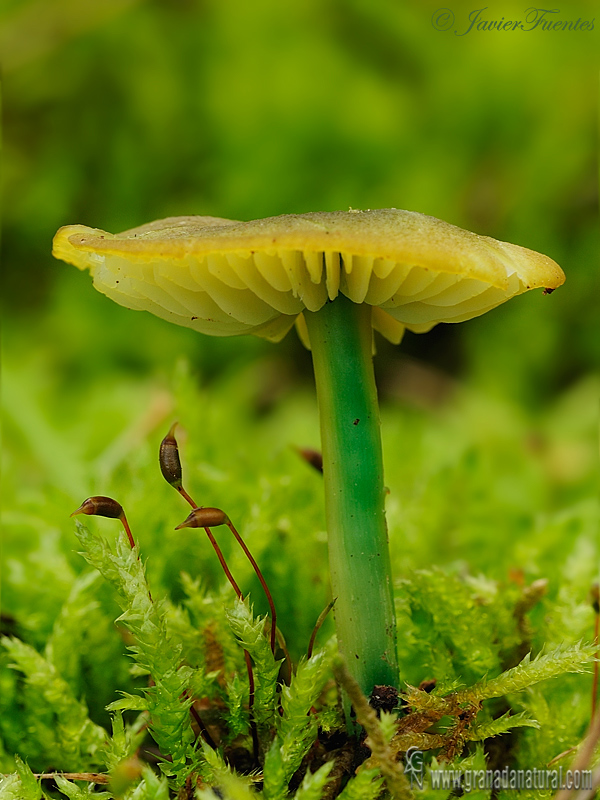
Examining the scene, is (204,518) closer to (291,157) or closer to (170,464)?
(170,464)

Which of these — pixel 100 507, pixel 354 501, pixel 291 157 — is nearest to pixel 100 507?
pixel 100 507

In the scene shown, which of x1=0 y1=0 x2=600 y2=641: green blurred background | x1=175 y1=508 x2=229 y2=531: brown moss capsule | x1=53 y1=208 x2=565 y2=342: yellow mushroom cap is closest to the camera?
x1=53 y1=208 x2=565 y2=342: yellow mushroom cap

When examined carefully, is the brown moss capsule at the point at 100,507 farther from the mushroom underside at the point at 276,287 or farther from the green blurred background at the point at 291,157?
the green blurred background at the point at 291,157

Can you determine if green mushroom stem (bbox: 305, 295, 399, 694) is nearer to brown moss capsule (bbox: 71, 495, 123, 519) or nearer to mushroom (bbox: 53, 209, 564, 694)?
mushroom (bbox: 53, 209, 564, 694)

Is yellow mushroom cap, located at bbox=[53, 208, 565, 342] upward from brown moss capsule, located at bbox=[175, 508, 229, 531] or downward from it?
upward

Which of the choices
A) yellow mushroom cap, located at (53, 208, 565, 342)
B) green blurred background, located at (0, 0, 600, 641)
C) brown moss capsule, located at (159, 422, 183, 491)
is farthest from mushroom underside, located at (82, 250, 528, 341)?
green blurred background, located at (0, 0, 600, 641)

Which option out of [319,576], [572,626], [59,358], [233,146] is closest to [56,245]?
[319,576]

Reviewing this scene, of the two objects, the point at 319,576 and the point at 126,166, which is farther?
the point at 126,166

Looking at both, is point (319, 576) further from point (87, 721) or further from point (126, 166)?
point (126, 166)
